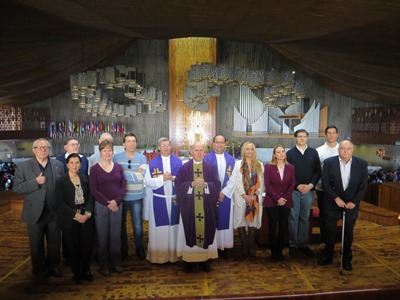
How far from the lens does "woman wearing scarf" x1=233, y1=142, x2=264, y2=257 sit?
149 inches

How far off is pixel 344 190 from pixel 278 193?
0.72 m

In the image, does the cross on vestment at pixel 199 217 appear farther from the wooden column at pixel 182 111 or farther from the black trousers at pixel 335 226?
the wooden column at pixel 182 111

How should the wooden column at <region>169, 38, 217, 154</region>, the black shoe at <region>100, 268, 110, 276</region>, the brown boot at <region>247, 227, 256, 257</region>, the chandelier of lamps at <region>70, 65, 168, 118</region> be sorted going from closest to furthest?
the black shoe at <region>100, 268, 110, 276</region>
the brown boot at <region>247, 227, 256, 257</region>
the chandelier of lamps at <region>70, 65, 168, 118</region>
the wooden column at <region>169, 38, 217, 154</region>

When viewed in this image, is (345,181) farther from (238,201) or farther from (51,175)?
(51,175)

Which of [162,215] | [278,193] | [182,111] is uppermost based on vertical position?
[182,111]

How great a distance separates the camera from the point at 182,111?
11.6 m

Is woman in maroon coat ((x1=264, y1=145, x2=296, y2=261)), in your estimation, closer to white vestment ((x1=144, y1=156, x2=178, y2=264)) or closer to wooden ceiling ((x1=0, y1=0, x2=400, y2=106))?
white vestment ((x1=144, y1=156, x2=178, y2=264))

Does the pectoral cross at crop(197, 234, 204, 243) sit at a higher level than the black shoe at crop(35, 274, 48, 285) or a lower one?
higher

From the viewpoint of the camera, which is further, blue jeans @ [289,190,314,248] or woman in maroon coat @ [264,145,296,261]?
blue jeans @ [289,190,314,248]

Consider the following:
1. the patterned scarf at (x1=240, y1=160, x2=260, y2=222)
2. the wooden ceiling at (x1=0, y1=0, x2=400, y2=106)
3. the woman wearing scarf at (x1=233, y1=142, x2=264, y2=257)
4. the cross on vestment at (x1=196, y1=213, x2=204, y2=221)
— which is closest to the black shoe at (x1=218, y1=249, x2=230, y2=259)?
the woman wearing scarf at (x1=233, y1=142, x2=264, y2=257)

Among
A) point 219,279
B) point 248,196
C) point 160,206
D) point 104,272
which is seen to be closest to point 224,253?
point 219,279

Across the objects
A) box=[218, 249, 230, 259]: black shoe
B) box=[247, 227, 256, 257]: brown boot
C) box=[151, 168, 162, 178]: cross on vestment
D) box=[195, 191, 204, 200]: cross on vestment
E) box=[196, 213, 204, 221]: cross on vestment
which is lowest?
box=[218, 249, 230, 259]: black shoe

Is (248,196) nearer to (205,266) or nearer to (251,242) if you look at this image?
(251,242)

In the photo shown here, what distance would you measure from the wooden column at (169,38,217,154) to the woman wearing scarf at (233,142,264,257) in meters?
7.57
